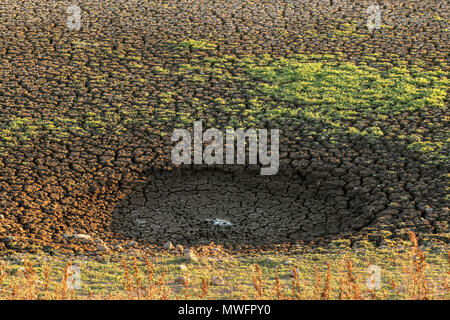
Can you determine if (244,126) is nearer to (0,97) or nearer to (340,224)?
(340,224)

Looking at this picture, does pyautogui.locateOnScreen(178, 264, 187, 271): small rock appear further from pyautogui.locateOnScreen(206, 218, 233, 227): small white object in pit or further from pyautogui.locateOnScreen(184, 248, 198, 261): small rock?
pyautogui.locateOnScreen(206, 218, 233, 227): small white object in pit

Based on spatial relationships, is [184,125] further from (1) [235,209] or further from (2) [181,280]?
(2) [181,280]

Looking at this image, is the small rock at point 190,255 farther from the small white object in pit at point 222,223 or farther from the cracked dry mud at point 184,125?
the small white object in pit at point 222,223

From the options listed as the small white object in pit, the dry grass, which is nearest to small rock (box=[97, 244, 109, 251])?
the dry grass

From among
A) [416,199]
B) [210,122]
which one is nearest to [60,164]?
[210,122]

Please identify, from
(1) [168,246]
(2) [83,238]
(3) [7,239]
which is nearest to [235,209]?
(1) [168,246]

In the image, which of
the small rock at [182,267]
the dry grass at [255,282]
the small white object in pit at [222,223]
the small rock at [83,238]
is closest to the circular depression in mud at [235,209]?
the small white object in pit at [222,223]
